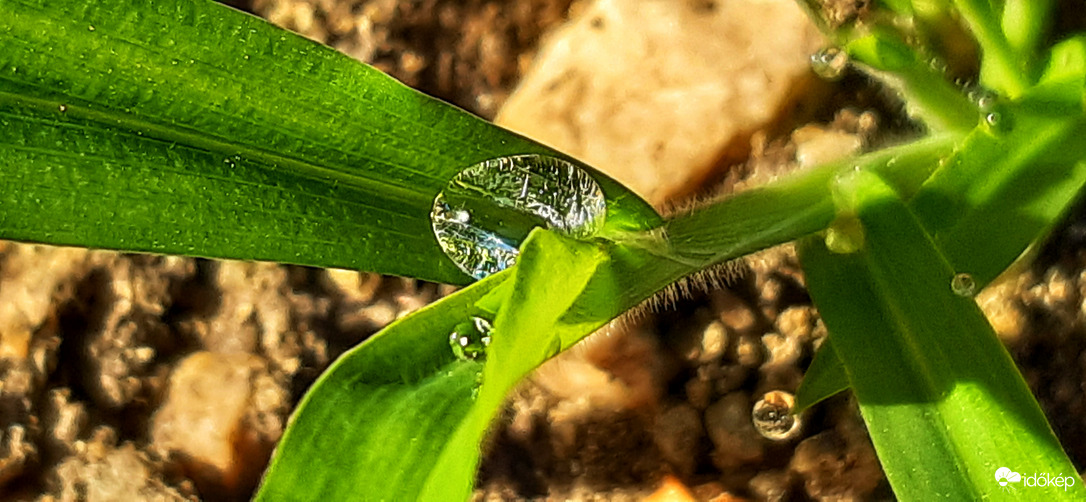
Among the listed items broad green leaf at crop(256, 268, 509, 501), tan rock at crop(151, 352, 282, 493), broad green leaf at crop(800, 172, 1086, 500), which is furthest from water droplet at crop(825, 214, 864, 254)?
tan rock at crop(151, 352, 282, 493)

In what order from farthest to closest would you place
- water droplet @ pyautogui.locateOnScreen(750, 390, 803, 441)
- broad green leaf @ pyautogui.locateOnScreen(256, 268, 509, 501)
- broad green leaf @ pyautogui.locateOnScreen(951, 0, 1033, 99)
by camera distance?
water droplet @ pyautogui.locateOnScreen(750, 390, 803, 441) < broad green leaf @ pyautogui.locateOnScreen(951, 0, 1033, 99) < broad green leaf @ pyautogui.locateOnScreen(256, 268, 509, 501)

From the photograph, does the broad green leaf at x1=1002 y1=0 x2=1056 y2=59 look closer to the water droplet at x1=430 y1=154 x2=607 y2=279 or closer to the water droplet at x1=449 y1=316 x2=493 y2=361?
the water droplet at x1=430 y1=154 x2=607 y2=279

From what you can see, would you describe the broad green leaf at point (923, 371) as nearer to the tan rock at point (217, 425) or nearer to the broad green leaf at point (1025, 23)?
the broad green leaf at point (1025, 23)

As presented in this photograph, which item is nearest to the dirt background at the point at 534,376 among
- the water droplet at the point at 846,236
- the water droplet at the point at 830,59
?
the water droplet at the point at 830,59

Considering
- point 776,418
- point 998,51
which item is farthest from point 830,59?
point 776,418

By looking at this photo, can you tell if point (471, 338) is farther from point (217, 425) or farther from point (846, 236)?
point (217, 425)

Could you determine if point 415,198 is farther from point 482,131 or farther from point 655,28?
point 655,28
